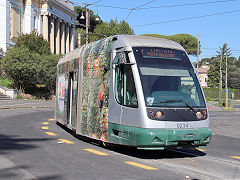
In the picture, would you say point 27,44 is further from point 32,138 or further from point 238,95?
point 238,95

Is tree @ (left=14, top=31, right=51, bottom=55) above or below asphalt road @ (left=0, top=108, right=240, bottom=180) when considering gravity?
above

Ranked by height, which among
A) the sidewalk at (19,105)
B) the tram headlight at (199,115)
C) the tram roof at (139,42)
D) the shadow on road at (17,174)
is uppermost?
the tram roof at (139,42)

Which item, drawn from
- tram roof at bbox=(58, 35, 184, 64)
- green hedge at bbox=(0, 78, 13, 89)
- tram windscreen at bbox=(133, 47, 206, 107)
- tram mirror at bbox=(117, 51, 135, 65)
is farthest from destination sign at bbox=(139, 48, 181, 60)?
green hedge at bbox=(0, 78, 13, 89)

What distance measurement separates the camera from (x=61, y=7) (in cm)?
7669

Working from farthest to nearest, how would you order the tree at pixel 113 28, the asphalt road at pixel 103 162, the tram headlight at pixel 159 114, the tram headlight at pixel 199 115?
1. the tree at pixel 113 28
2. the tram headlight at pixel 199 115
3. the tram headlight at pixel 159 114
4. the asphalt road at pixel 103 162

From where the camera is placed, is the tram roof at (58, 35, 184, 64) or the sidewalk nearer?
the tram roof at (58, 35, 184, 64)

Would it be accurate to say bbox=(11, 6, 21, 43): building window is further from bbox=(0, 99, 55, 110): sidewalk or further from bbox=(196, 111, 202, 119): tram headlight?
bbox=(196, 111, 202, 119): tram headlight

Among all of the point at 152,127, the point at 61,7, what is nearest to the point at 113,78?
the point at 152,127

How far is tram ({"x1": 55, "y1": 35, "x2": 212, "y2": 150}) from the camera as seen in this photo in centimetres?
833

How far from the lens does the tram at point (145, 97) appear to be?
833 centimetres

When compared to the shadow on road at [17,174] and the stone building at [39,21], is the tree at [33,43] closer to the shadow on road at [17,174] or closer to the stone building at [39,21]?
the stone building at [39,21]

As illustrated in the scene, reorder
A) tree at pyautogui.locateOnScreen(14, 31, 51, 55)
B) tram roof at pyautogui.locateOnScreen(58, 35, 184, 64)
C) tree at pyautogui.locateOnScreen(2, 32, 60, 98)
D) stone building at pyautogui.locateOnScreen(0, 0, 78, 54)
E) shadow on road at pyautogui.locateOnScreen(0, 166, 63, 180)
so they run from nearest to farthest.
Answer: shadow on road at pyautogui.locateOnScreen(0, 166, 63, 180) → tram roof at pyautogui.locateOnScreen(58, 35, 184, 64) → tree at pyautogui.locateOnScreen(2, 32, 60, 98) → tree at pyautogui.locateOnScreen(14, 31, 51, 55) → stone building at pyautogui.locateOnScreen(0, 0, 78, 54)

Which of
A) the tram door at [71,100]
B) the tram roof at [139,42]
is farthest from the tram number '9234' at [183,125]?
the tram door at [71,100]

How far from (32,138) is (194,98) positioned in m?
5.47
